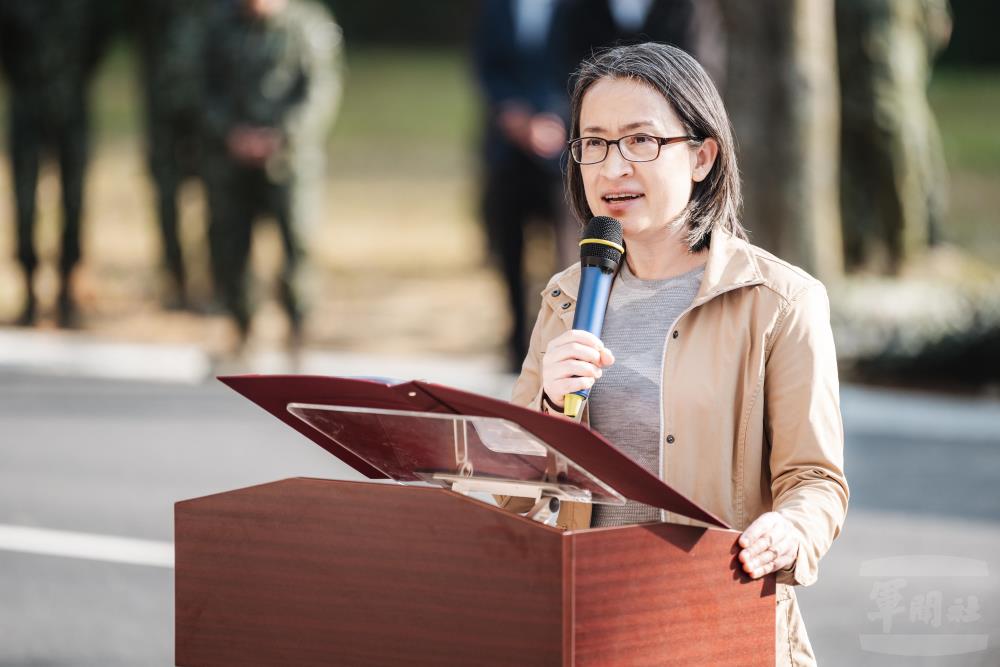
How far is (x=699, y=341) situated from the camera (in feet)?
10.6

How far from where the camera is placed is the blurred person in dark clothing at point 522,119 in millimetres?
11078

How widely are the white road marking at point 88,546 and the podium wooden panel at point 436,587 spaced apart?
4753 mm

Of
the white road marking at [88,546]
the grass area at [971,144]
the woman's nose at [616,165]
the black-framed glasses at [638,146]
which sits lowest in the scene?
the woman's nose at [616,165]

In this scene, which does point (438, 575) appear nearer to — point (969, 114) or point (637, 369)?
point (637, 369)

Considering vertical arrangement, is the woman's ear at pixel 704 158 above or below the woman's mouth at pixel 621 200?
above

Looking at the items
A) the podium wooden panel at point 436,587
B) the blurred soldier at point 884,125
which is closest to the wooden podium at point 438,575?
the podium wooden panel at point 436,587

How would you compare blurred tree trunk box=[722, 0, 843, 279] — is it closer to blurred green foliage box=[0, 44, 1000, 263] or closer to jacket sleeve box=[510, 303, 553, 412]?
blurred green foliage box=[0, 44, 1000, 263]

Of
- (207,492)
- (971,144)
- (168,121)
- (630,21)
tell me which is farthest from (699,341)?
(971,144)

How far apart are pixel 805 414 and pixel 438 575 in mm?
821

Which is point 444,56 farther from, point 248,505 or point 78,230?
point 248,505

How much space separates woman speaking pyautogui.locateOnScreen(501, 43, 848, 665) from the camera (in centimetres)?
314

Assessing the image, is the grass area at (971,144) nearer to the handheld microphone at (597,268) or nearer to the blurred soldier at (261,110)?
the blurred soldier at (261,110)

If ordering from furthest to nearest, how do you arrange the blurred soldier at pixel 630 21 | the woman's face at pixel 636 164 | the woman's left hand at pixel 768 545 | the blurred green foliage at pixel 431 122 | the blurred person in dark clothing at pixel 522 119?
the blurred green foliage at pixel 431 122 < the blurred person in dark clothing at pixel 522 119 < the blurred soldier at pixel 630 21 < the woman's face at pixel 636 164 < the woman's left hand at pixel 768 545

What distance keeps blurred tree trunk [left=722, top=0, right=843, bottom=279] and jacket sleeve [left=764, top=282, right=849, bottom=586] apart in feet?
30.6
